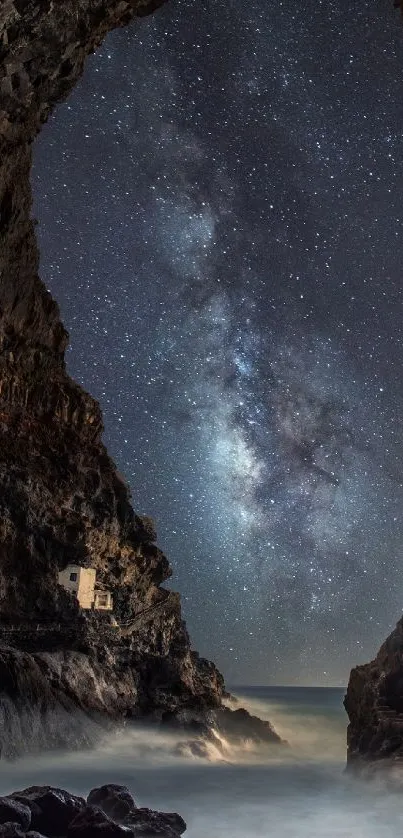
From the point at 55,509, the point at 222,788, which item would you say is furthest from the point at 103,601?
the point at 222,788

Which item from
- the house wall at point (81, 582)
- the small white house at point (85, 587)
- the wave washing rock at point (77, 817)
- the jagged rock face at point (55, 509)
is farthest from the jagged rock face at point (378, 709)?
the house wall at point (81, 582)

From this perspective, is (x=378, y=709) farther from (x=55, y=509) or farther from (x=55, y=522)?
(x=55, y=509)

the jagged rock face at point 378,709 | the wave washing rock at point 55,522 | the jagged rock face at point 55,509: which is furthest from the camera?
the jagged rock face at point 378,709

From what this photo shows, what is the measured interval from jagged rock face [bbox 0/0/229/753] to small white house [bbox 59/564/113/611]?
746mm

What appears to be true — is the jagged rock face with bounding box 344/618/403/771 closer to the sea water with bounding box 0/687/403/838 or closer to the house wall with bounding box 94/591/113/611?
the sea water with bounding box 0/687/403/838

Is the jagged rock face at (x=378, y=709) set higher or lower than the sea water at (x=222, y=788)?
higher

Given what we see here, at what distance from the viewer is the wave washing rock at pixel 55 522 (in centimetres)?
1559

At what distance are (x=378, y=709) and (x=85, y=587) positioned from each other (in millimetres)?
21394

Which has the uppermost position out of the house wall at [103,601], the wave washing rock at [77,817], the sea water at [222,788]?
the house wall at [103,601]

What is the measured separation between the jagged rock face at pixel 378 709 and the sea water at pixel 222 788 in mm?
1129

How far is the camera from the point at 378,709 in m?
20.8

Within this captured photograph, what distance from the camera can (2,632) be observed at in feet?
91.2

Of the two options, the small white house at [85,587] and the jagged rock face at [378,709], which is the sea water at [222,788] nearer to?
the jagged rock face at [378,709]

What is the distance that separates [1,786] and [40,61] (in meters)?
18.6
